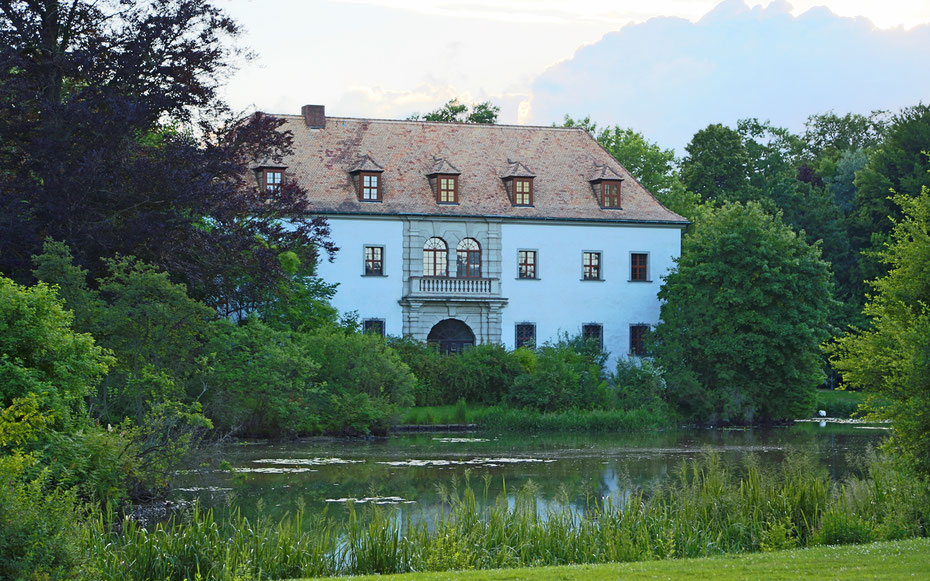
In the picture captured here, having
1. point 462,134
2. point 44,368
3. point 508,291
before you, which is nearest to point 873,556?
point 44,368

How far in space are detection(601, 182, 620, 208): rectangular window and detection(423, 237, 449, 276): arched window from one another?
5840mm

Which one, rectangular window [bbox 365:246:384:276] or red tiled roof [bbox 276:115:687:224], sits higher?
red tiled roof [bbox 276:115:687:224]

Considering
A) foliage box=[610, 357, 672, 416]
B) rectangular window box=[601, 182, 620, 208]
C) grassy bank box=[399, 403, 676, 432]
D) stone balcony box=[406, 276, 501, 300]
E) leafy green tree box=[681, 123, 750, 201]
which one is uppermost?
leafy green tree box=[681, 123, 750, 201]

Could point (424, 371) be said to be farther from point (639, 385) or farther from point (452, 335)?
point (639, 385)

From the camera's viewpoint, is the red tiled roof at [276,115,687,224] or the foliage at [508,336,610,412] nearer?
the foliage at [508,336,610,412]

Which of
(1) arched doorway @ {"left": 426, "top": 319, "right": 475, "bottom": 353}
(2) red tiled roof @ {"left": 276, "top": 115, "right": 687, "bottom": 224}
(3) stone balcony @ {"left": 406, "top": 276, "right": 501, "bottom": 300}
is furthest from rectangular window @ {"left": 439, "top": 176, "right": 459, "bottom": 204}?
(1) arched doorway @ {"left": 426, "top": 319, "right": 475, "bottom": 353}

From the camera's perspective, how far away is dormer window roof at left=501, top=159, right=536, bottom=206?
1572 inches

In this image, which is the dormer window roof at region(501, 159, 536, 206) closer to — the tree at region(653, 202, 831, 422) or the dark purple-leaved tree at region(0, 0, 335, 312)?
the tree at region(653, 202, 831, 422)

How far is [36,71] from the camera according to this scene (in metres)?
20.6

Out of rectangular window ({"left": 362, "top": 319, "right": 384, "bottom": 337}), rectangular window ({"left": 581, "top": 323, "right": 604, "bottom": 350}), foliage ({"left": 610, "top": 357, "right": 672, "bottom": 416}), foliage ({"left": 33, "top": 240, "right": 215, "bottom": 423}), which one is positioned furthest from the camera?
rectangular window ({"left": 581, "top": 323, "right": 604, "bottom": 350})

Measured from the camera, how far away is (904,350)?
43.4ft

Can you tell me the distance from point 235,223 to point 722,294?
1824cm

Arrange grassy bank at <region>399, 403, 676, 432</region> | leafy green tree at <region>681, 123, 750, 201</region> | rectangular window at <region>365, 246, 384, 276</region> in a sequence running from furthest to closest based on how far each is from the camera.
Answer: leafy green tree at <region>681, 123, 750, 201</region>
rectangular window at <region>365, 246, 384, 276</region>
grassy bank at <region>399, 403, 676, 432</region>

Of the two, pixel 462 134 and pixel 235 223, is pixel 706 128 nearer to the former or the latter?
pixel 462 134
